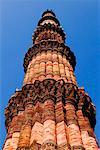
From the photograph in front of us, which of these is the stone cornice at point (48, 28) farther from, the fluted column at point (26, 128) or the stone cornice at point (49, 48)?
the fluted column at point (26, 128)

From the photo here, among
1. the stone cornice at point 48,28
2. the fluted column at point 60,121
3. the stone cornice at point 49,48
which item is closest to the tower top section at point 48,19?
the stone cornice at point 48,28

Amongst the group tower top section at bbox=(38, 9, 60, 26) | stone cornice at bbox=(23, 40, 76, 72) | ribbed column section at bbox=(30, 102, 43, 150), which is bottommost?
ribbed column section at bbox=(30, 102, 43, 150)

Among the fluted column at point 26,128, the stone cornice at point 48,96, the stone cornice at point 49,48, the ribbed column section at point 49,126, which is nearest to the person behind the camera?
the ribbed column section at point 49,126

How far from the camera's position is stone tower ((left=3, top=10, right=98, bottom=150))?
12742 millimetres

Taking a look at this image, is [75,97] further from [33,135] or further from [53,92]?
[33,135]

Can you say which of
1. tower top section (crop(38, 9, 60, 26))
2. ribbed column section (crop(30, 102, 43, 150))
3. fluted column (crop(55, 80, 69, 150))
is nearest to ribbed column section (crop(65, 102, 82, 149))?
fluted column (crop(55, 80, 69, 150))

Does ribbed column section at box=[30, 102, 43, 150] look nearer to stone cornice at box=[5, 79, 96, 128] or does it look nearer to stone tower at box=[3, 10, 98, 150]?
stone tower at box=[3, 10, 98, 150]

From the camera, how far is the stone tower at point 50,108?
A: 502 inches

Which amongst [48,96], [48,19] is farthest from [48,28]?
[48,96]

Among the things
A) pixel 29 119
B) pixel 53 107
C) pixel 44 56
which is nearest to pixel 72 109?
pixel 53 107

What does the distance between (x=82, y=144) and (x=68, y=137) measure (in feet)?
1.92

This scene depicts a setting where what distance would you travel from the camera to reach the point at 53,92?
15828 millimetres

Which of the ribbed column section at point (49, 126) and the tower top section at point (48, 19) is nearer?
the ribbed column section at point (49, 126)

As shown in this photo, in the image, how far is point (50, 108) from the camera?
14.6 m
